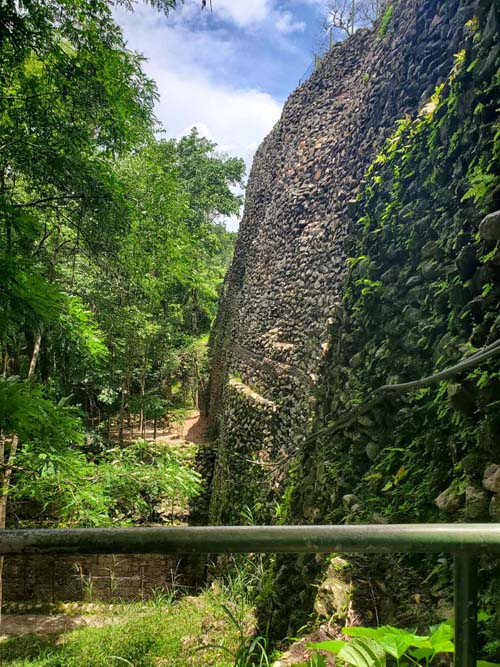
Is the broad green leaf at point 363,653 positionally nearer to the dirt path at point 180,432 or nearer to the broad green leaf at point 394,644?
the broad green leaf at point 394,644

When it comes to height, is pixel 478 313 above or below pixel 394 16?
below

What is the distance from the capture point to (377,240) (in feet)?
11.2

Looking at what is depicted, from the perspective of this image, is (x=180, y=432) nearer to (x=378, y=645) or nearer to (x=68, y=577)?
(x=68, y=577)

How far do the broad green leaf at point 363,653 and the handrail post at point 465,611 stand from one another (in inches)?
7.2

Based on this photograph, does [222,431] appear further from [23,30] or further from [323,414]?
[23,30]

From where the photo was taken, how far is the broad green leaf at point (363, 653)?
0.73 m

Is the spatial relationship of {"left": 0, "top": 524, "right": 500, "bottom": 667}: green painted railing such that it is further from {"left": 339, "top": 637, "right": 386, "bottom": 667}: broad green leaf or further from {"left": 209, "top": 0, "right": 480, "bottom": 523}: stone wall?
{"left": 209, "top": 0, "right": 480, "bottom": 523}: stone wall

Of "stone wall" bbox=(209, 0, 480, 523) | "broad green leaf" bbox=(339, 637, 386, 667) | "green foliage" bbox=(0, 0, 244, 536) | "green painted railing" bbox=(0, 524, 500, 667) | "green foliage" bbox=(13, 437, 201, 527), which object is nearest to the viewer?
→ "green painted railing" bbox=(0, 524, 500, 667)

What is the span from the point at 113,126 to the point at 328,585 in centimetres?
423

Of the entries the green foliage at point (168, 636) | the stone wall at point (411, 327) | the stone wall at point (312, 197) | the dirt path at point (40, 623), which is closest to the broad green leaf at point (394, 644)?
the stone wall at point (411, 327)

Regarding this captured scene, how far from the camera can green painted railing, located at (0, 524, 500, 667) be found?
0.59m

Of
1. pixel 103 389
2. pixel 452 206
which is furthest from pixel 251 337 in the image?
pixel 452 206

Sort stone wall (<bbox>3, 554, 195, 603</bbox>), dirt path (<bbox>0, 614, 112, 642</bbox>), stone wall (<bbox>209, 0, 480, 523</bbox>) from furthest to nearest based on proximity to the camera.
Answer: stone wall (<bbox>3, 554, 195, 603</bbox>) < dirt path (<bbox>0, 614, 112, 642</bbox>) < stone wall (<bbox>209, 0, 480, 523</bbox>)

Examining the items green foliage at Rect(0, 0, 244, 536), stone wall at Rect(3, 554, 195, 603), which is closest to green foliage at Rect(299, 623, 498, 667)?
green foliage at Rect(0, 0, 244, 536)
